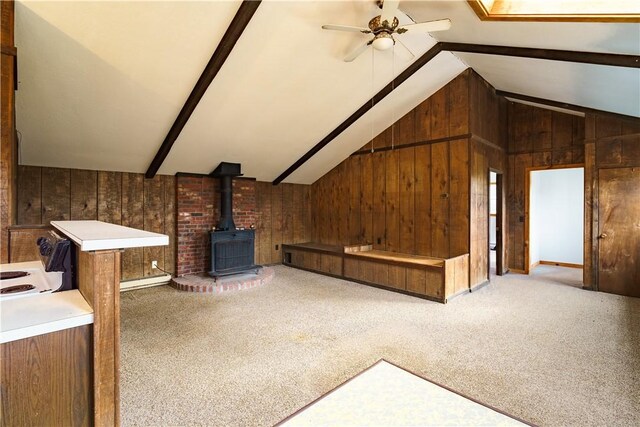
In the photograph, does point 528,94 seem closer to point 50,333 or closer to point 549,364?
point 549,364

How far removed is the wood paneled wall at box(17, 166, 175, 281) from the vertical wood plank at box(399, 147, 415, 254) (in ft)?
13.0

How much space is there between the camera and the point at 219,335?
3.06m

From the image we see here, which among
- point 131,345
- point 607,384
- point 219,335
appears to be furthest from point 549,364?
point 131,345

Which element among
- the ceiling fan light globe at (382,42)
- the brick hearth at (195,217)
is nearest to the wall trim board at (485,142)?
the ceiling fan light globe at (382,42)

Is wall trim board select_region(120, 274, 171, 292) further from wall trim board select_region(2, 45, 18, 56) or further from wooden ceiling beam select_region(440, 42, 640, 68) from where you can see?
wooden ceiling beam select_region(440, 42, 640, 68)

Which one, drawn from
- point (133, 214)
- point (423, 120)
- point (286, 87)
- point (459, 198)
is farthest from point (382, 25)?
point (133, 214)

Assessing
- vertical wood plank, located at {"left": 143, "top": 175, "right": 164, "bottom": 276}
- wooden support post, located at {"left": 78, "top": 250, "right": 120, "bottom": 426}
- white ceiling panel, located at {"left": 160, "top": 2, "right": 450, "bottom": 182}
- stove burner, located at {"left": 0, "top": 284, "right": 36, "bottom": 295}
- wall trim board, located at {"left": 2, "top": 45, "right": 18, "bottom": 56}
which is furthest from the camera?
vertical wood plank, located at {"left": 143, "top": 175, "right": 164, "bottom": 276}

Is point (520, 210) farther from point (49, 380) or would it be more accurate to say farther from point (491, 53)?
point (49, 380)

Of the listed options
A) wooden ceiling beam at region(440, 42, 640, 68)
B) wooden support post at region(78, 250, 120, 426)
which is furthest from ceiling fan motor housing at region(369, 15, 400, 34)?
wooden support post at region(78, 250, 120, 426)

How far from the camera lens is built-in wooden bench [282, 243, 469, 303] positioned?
4188 millimetres

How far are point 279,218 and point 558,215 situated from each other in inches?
239

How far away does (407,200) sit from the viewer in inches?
211

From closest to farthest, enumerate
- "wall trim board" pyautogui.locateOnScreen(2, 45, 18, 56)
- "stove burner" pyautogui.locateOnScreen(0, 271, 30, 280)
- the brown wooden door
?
"stove burner" pyautogui.locateOnScreen(0, 271, 30, 280)
"wall trim board" pyautogui.locateOnScreen(2, 45, 18, 56)
the brown wooden door

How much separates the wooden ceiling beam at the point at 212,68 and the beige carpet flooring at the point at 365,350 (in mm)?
2225
